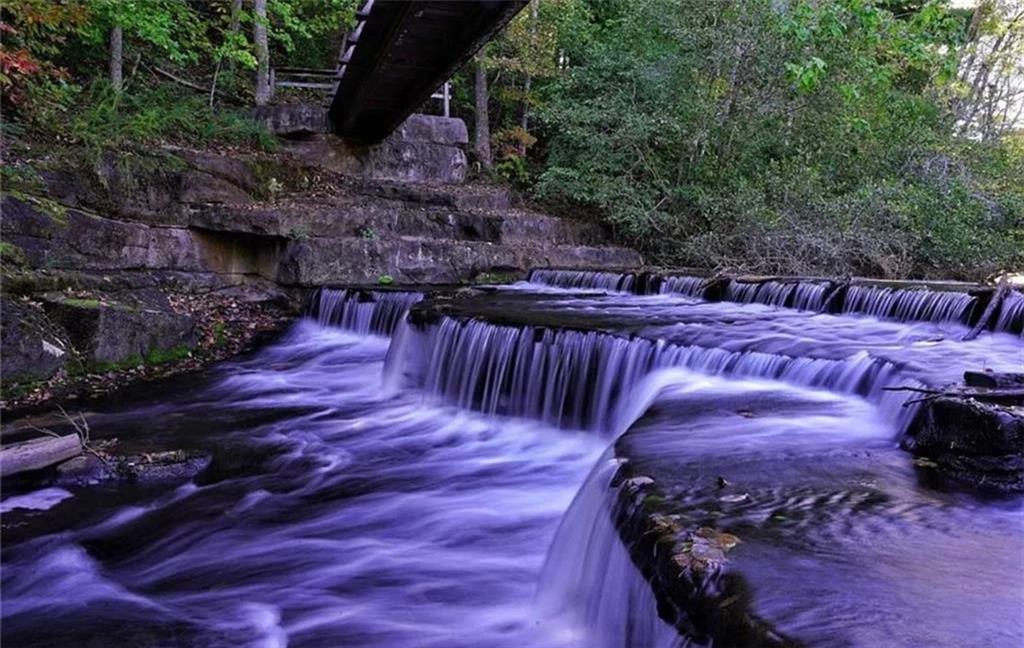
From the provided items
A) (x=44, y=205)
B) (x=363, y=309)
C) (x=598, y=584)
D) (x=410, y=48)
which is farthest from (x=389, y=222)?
(x=598, y=584)

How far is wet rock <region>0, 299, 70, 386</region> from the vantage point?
724 centimetres

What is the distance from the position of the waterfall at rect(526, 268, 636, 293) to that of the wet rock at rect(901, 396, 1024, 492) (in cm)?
841

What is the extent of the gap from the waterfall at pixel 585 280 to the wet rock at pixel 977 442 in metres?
8.41

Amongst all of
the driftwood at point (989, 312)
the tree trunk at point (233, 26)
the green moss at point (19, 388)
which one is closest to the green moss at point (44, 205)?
the green moss at point (19, 388)

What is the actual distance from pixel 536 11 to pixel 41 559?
17.7 meters

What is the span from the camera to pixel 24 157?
10031 millimetres

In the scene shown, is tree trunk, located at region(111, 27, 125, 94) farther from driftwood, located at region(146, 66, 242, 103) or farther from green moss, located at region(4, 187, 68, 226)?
green moss, located at region(4, 187, 68, 226)

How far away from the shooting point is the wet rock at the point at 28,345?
724 centimetres

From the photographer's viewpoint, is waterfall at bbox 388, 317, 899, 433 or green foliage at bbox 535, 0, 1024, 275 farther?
green foliage at bbox 535, 0, 1024, 275

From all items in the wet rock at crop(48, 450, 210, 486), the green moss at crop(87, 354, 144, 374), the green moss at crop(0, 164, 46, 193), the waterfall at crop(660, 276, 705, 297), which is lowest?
the wet rock at crop(48, 450, 210, 486)

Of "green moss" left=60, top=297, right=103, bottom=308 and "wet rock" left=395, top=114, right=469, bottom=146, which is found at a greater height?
"wet rock" left=395, top=114, right=469, bottom=146

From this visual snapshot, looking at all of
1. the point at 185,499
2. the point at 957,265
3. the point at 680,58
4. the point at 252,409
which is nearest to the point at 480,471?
the point at 185,499

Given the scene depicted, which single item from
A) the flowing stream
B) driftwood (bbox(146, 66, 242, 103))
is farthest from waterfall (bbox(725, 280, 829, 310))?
driftwood (bbox(146, 66, 242, 103))

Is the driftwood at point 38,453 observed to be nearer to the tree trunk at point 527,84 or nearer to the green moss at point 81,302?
the green moss at point 81,302
